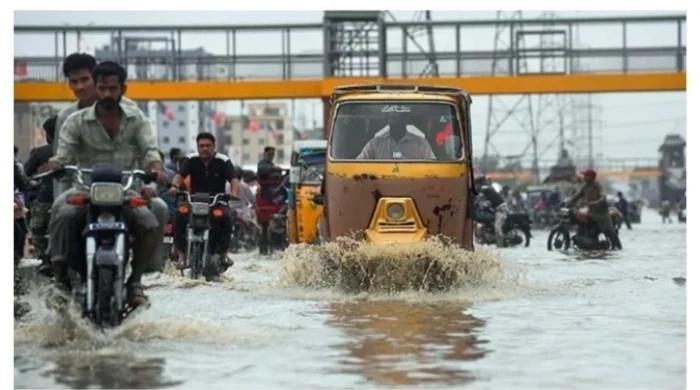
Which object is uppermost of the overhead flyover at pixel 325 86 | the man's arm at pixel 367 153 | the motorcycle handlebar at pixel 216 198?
the overhead flyover at pixel 325 86

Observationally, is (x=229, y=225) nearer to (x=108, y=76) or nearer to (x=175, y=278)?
(x=175, y=278)

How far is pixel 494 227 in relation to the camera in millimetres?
28375

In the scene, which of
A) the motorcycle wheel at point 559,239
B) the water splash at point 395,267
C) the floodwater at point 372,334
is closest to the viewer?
the floodwater at point 372,334

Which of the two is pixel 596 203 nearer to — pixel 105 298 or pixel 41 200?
pixel 41 200

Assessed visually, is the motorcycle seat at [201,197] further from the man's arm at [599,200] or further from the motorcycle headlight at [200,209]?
the man's arm at [599,200]

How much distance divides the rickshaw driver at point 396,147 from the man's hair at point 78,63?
177 inches

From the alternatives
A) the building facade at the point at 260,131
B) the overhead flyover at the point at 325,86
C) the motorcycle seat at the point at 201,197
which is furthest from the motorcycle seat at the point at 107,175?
the building facade at the point at 260,131

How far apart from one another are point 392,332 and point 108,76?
2453 millimetres

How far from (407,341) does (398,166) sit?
5228 mm

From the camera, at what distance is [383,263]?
13.5 meters

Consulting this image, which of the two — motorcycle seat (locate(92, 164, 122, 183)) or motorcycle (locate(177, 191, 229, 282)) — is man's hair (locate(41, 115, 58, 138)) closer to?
motorcycle (locate(177, 191, 229, 282))

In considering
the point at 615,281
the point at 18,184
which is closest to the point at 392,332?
the point at 18,184

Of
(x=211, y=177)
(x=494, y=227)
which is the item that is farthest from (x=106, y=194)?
(x=494, y=227)

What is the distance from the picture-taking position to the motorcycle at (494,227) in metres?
28.1
